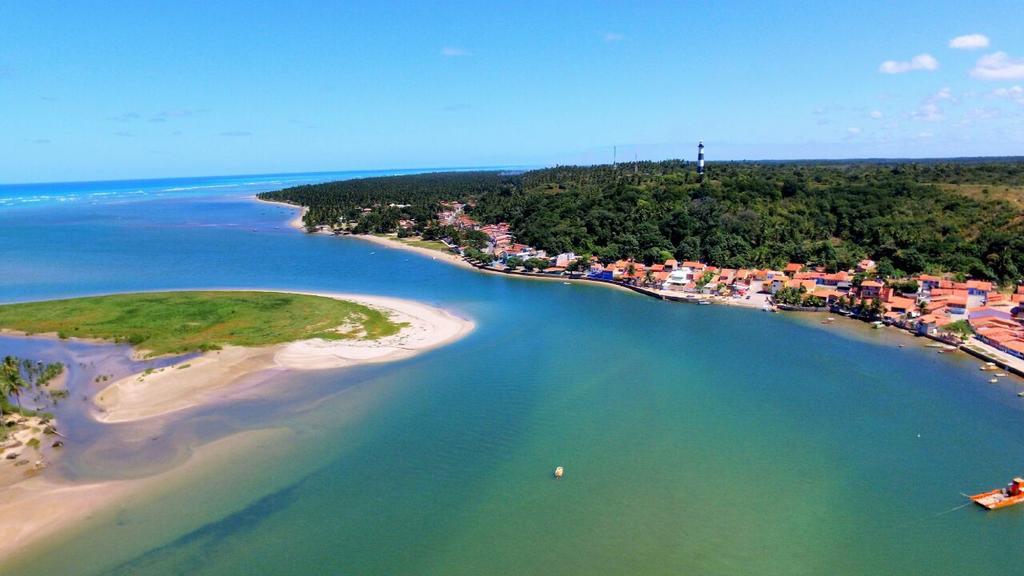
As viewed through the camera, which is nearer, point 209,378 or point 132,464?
point 132,464

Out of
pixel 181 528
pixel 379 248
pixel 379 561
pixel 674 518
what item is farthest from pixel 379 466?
pixel 379 248

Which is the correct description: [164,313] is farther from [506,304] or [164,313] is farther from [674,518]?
[674,518]

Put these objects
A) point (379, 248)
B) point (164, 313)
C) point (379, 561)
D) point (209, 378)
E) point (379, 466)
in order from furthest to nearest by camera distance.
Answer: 1. point (379, 248)
2. point (164, 313)
3. point (209, 378)
4. point (379, 466)
5. point (379, 561)

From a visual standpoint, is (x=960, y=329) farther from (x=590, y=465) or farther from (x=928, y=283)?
(x=590, y=465)

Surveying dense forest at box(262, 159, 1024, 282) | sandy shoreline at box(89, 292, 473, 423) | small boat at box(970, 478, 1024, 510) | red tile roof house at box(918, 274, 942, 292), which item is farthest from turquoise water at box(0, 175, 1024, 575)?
dense forest at box(262, 159, 1024, 282)

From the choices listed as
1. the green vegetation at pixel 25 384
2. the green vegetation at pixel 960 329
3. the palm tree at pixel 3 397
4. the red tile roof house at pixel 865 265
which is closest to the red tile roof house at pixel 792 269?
the red tile roof house at pixel 865 265
